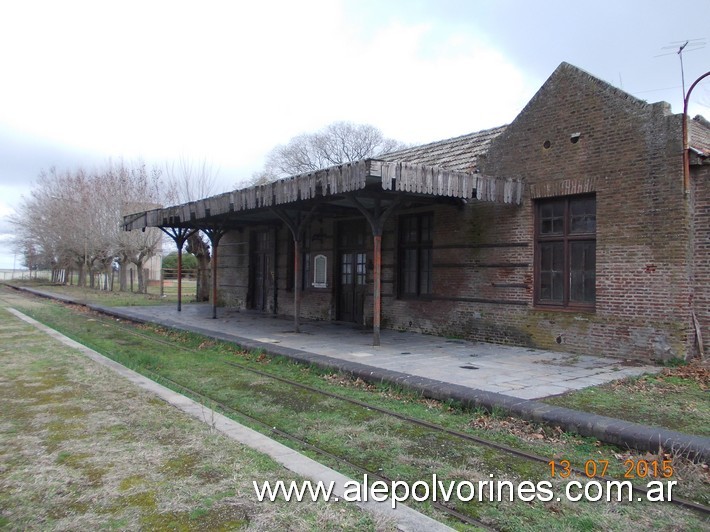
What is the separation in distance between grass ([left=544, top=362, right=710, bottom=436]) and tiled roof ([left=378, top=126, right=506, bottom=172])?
20.3 ft

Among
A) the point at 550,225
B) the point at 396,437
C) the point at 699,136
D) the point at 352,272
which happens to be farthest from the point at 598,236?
the point at 352,272

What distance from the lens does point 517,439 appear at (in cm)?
511

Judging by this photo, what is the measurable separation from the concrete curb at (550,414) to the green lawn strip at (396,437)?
5.8 inches

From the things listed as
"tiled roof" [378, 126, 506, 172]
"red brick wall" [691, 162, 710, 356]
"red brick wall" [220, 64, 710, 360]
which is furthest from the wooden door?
"red brick wall" [691, 162, 710, 356]

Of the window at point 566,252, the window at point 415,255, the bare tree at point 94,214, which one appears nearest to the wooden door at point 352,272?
the window at point 415,255

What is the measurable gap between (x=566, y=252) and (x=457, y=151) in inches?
170

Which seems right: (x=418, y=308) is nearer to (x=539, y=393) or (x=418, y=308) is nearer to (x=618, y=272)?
(x=618, y=272)

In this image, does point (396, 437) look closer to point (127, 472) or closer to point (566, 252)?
point (127, 472)

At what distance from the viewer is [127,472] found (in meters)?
3.84

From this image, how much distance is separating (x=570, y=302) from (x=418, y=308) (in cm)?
385

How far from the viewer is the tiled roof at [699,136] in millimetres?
8664

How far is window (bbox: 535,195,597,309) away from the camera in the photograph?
9789mm

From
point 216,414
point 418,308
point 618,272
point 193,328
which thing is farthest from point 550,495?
point 193,328

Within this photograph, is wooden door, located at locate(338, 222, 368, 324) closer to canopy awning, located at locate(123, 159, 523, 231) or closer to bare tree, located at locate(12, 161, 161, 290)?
Answer: canopy awning, located at locate(123, 159, 523, 231)
